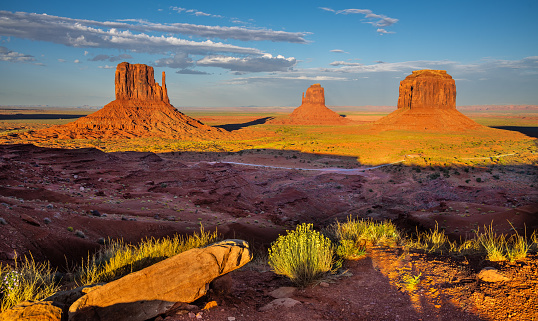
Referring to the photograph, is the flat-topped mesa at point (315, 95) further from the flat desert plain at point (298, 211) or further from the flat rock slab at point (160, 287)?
the flat rock slab at point (160, 287)

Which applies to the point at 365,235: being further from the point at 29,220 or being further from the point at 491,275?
the point at 29,220

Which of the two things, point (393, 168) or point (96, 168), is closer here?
point (96, 168)

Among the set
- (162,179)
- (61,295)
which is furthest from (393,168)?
(61,295)

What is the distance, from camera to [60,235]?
27.7 feet

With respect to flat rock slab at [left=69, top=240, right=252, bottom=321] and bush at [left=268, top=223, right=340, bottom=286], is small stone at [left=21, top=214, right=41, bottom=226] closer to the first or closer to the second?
flat rock slab at [left=69, top=240, right=252, bottom=321]

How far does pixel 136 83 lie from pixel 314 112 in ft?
273

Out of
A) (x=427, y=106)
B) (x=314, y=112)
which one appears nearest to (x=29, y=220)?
(x=427, y=106)

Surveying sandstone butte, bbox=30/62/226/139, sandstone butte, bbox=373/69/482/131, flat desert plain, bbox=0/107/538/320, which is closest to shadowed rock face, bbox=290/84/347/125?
sandstone butte, bbox=373/69/482/131

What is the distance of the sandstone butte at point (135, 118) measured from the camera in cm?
7138

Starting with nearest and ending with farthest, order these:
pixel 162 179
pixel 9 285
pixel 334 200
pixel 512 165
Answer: pixel 9 285, pixel 334 200, pixel 162 179, pixel 512 165

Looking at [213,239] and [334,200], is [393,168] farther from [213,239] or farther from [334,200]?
[213,239]

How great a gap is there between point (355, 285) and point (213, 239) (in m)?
4.29

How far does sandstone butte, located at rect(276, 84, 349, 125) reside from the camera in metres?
143

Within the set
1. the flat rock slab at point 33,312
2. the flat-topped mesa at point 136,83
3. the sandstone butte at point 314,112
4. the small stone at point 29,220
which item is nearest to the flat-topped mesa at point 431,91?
the sandstone butte at point 314,112
